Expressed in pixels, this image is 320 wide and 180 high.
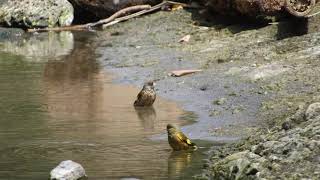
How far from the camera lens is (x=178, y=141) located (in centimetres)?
770

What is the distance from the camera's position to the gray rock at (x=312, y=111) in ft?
21.8

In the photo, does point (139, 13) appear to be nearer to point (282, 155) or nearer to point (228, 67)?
point (228, 67)

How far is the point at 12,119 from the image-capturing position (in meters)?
9.88

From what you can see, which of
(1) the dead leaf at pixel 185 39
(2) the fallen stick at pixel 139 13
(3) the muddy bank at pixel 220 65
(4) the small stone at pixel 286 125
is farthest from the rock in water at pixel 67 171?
(2) the fallen stick at pixel 139 13

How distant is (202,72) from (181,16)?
306 inches

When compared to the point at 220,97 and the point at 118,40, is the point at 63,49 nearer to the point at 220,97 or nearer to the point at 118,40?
the point at 118,40

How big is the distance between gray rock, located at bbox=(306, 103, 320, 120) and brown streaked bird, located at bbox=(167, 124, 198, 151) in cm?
145

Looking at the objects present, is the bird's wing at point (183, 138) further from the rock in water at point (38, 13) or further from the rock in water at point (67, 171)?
the rock in water at point (38, 13)

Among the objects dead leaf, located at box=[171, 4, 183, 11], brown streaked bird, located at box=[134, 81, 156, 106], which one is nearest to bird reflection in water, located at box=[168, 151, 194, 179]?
brown streaked bird, located at box=[134, 81, 156, 106]

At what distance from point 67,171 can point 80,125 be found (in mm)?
2722

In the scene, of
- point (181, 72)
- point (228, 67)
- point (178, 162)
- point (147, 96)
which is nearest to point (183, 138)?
point (178, 162)

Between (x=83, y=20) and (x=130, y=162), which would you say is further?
(x=83, y=20)

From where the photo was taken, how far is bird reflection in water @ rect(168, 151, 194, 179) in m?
6.98

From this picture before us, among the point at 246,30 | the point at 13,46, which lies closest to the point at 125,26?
the point at 13,46
